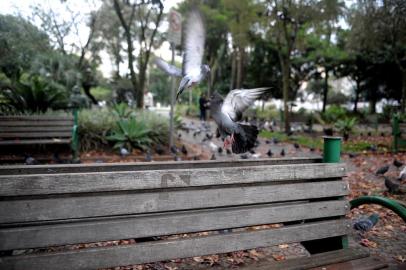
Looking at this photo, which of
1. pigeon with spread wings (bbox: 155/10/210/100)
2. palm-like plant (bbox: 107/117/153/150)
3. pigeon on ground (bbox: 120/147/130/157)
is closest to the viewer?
pigeon with spread wings (bbox: 155/10/210/100)

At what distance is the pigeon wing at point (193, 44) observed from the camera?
3.73 m

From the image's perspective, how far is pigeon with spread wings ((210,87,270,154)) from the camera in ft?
11.2

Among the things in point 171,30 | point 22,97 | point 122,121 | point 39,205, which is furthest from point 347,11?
point 39,205

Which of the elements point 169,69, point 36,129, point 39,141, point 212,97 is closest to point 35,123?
point 36,129

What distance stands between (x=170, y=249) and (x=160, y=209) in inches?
9.6

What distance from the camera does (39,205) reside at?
1637 millimetres

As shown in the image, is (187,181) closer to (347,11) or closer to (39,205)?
(39,205)

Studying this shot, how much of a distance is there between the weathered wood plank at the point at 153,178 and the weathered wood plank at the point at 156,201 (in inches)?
1.8

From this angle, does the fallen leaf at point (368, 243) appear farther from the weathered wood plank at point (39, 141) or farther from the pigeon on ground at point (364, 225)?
the weathered wood plank at point (39, 141)

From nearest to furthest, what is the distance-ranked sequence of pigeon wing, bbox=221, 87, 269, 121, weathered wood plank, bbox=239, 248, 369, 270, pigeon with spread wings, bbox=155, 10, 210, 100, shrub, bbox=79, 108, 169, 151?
1. weathered wood plank, bbox=239, 248, 369, 270
2. pigeon wing, bbox=221, 87, 269, 121
3. pigeon with spread wings, bbox=155, 10, 210, 100
4. shrub, bbox=79, 108, 169, 151

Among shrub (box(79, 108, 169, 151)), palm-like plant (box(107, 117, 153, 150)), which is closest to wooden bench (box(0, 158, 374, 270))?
palm-like plant (box(107, 117, 153, 150))

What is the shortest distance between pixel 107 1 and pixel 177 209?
2277 centimetres

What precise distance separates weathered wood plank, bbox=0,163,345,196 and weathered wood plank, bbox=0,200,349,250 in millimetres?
179

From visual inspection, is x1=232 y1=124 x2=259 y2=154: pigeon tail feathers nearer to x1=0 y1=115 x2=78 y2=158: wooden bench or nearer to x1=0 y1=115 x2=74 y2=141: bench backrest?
x1=0 y1=115 x2=78 y2=158: wooden bench
